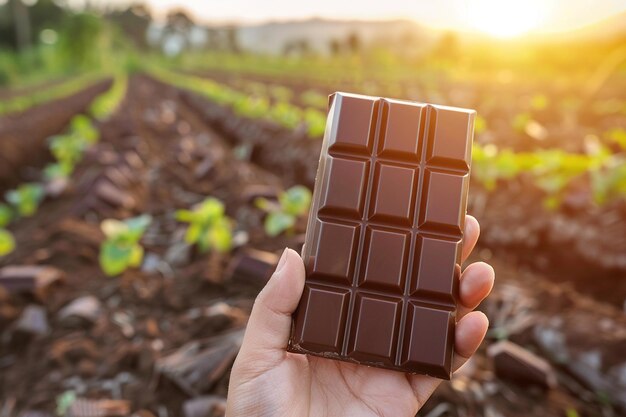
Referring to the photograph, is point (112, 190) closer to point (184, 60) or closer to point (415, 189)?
point (415, 189)

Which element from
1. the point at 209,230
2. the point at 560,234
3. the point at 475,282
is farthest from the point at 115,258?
the point at 560,234

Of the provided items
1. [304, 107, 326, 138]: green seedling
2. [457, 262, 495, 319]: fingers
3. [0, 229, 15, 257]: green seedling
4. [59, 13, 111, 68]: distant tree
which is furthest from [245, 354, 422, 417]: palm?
[59, 13, 111, 68]: distant tree

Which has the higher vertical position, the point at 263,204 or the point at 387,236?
the point at 387,236

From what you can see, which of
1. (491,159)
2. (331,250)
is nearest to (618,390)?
(331,250)

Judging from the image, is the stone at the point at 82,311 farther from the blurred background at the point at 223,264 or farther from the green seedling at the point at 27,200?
the green seedling at the point at 27,200

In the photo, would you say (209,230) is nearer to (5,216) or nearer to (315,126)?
(5,216)

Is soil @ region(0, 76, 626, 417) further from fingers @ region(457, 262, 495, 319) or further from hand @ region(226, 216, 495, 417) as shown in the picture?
fingers @ region(457, 262, 495, 319)
